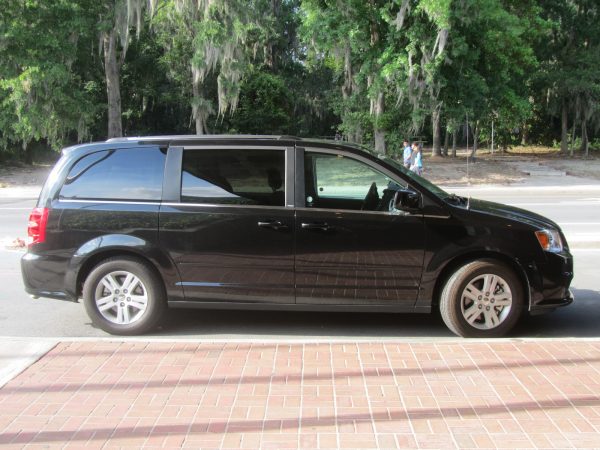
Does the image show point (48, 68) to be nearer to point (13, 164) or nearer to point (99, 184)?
point (13, 164)

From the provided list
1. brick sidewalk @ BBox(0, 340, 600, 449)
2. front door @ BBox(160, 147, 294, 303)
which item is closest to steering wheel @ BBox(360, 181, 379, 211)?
front door @ BBox(160, 147, 294, 303)

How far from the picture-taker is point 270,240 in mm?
5305

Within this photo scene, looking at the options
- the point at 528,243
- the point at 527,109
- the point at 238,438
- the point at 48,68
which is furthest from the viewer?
the point at 527,109

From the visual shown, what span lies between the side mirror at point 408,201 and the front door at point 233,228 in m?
0.96

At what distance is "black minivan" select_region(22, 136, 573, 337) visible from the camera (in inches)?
Result: 207

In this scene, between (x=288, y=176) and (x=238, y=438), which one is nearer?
(x=238, y=438)

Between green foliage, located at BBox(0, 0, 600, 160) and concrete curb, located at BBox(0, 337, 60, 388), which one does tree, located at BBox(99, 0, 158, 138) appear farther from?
concrete curb, located at BBox(0, 337, 60, 388)

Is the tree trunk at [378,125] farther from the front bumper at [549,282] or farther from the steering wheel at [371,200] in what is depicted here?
the front bumper at [549,282]

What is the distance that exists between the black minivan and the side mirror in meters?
0.01

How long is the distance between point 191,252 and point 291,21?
104ft

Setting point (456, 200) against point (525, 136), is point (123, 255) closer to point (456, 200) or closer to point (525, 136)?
point (456, 200)

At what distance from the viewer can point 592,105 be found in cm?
3809

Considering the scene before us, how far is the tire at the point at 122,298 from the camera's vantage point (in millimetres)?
5465

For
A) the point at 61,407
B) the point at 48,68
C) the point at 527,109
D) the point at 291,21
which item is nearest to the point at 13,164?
the point at 48,68
